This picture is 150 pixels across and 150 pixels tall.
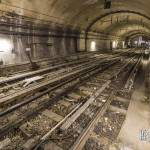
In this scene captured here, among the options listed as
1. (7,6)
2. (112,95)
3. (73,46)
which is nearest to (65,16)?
(73,46)

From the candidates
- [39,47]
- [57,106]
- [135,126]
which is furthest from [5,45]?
[135,126]

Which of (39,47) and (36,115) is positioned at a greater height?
(39,47)

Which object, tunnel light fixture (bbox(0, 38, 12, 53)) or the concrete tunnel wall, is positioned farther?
the concrete tunnel wall

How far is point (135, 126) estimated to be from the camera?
363 centimetres

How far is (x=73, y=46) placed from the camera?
1833 cm

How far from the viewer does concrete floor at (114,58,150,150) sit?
3004 millimetres

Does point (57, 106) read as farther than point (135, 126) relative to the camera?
Yes

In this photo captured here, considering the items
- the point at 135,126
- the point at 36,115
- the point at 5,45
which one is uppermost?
the point at 5,45

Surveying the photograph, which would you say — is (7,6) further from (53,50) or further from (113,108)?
(113,108)

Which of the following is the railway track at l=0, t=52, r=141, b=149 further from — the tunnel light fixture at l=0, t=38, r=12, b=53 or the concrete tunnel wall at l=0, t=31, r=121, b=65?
the concrete tunnel wall at l=0, t=31, r=121, b=65

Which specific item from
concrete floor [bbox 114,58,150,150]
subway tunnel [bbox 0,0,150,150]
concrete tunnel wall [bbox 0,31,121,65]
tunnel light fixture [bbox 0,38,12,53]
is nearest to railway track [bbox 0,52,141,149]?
subway tunnel [bbox 0,0,150,150]

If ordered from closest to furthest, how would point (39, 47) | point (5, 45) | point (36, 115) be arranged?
point (36, 115)
point (5, 45)
point (39, 47)

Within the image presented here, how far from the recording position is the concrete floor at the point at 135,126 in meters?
3.00

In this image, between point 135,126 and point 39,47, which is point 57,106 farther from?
point 39,47
